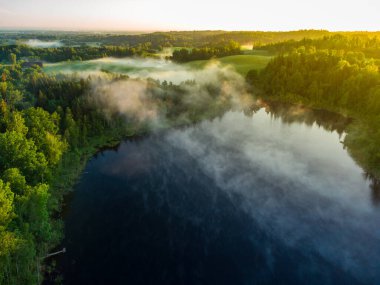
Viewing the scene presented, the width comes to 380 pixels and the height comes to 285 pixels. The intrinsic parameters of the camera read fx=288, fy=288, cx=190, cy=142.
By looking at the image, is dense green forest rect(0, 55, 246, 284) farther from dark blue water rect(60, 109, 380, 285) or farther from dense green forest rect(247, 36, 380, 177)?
dense green forest rect(247, 36, 380, 177)

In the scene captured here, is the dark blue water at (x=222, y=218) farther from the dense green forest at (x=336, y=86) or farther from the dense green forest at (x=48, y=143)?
the dense green forest at (x=336, y=86)

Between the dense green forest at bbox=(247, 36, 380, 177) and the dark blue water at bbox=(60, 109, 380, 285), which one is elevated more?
the dense green forest at bbox=(247, 36, 380, 177)

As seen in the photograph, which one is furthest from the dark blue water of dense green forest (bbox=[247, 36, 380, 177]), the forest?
dense green forest (bbox=[247, 36, 380, 177])

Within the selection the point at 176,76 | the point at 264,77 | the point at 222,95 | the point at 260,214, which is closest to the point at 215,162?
the point at 260,214

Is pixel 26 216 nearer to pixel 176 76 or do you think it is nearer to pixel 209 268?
pixel 209 268

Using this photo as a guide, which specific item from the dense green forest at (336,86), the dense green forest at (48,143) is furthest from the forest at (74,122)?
the dense green forest at (336,86)

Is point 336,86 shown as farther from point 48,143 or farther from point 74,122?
point 48,143

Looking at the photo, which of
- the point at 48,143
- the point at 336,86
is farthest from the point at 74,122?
the point at 336,86

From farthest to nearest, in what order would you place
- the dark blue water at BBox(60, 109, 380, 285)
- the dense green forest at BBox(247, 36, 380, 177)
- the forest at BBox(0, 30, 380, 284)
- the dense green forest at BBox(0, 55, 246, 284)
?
the dense green forest at BBox(247, 36, 380, 177) → the dark blue water at BBox(60, 109, 380, 285) → the forest at BBox(0, 30, 380, 284) → the dense green forest at BBox(0, 55, 246, 284)
